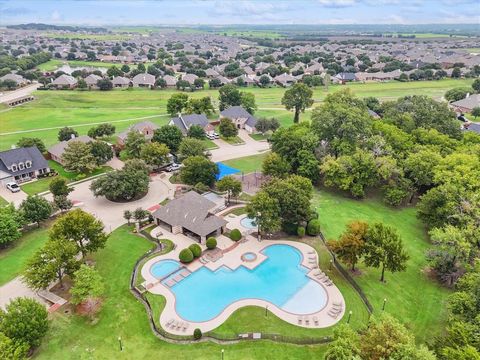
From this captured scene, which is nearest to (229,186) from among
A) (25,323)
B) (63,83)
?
(25,323)

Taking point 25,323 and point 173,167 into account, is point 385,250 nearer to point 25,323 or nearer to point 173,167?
point 25,323

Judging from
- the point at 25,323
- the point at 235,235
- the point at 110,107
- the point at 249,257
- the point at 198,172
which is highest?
the point at 25,323

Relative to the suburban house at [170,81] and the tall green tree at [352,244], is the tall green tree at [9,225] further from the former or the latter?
the suburban house at [170,81]

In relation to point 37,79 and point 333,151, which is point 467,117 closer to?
point 333,151

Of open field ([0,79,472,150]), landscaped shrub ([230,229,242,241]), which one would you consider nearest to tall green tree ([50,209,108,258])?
landscaped shrub ([230,229,242,241])

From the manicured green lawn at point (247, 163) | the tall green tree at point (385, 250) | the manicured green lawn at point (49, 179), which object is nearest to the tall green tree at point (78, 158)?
the manicured green lawn at point (49, 179)
